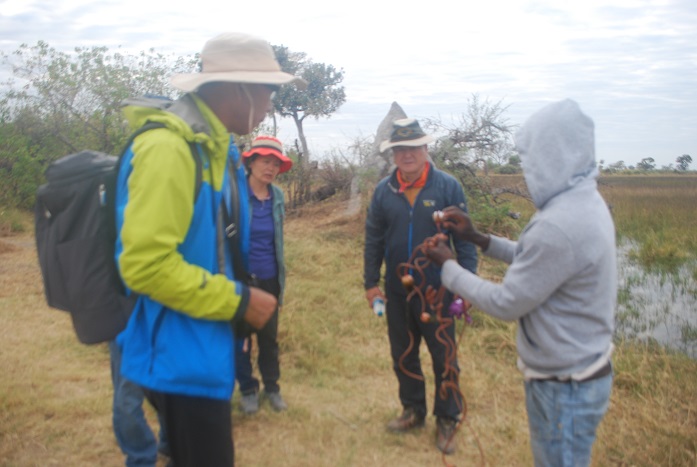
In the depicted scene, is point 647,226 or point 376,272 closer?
point 376,272

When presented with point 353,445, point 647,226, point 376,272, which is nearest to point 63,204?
point 376,272

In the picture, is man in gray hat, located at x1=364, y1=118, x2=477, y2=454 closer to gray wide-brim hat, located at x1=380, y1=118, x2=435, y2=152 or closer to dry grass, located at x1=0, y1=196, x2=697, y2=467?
gray wide-brim hat, located at x1=380, y1=118, x2=435, y2=152

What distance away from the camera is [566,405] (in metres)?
2.18

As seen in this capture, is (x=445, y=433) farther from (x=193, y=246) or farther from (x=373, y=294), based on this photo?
(x=193, y=246)

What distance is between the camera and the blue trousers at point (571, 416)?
7.09ft

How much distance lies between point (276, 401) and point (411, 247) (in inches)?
60.4

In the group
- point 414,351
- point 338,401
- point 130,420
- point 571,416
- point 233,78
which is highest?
point 233,78

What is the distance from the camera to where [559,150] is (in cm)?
210

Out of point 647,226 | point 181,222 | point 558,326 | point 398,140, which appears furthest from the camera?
point 647,226

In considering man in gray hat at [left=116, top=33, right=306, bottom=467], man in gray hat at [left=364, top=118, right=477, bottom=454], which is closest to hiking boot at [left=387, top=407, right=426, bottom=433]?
man in gray hat at [left=364, top=118, right=477, bottom=454]

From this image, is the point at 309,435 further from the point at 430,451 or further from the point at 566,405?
the point at 566,405

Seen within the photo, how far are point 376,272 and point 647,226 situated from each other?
10.7 metres

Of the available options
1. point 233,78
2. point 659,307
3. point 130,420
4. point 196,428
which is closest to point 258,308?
point 196,428

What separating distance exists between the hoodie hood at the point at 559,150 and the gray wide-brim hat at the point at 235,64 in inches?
35.0
